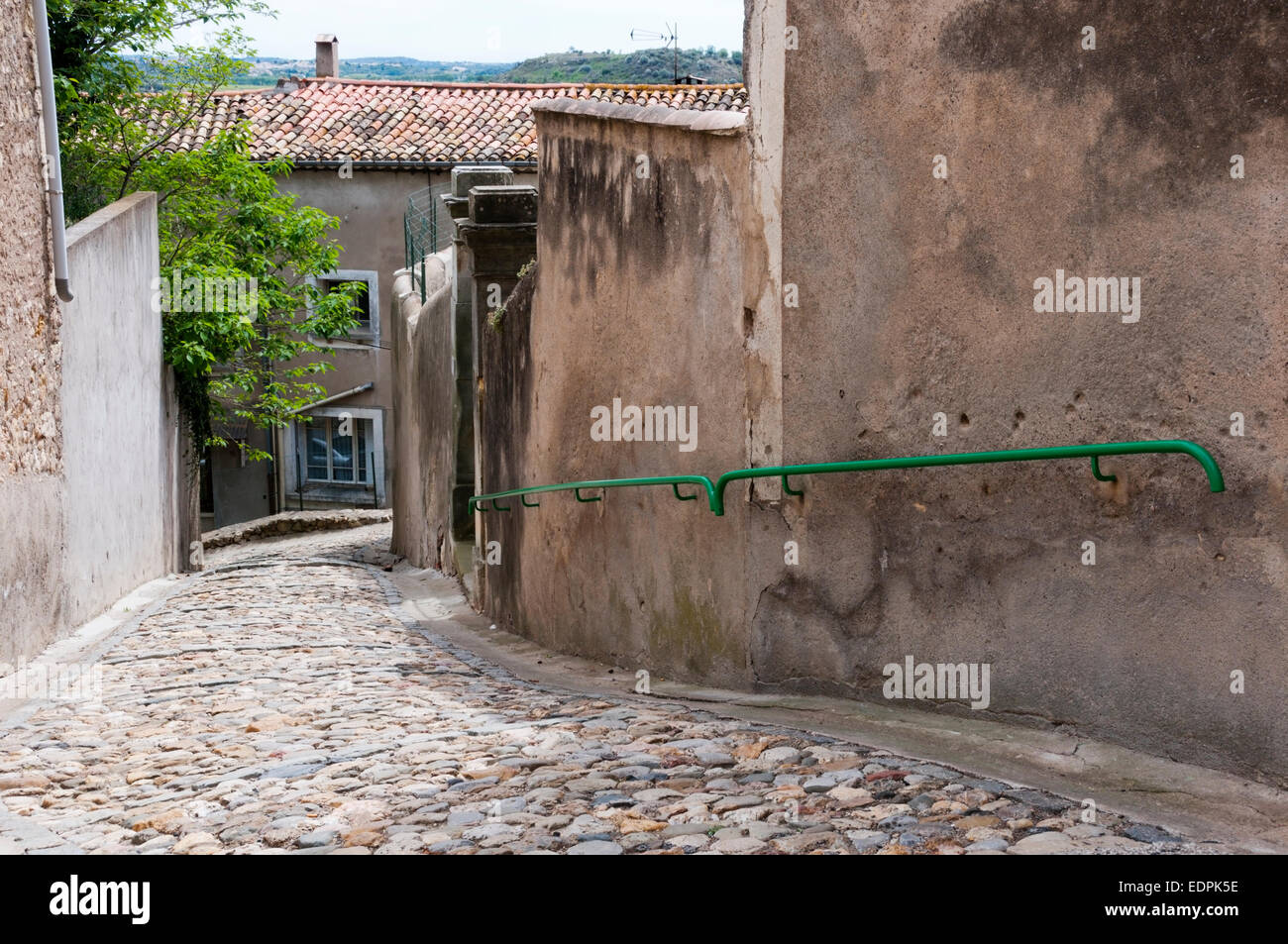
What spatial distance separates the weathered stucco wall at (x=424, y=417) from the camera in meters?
13.9

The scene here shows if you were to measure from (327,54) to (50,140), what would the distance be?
1041 inches

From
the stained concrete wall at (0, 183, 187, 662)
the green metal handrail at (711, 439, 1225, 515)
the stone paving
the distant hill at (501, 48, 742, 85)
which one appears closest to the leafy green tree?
the stained concrete wall at (0, 183, 187, 662)

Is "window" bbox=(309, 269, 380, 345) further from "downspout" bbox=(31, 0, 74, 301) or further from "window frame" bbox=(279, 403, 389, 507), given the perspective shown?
"downspout" bbox=(31, 0, 74, 301)

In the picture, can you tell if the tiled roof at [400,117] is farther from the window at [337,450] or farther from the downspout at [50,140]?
the downspout at [50,140]

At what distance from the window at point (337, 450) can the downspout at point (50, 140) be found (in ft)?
62.8

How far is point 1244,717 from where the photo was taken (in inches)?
144

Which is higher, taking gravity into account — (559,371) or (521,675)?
(559,371)

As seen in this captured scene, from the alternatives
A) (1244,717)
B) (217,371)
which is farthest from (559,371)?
(217,371)

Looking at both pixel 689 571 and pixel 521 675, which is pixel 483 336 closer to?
pixel 521 675

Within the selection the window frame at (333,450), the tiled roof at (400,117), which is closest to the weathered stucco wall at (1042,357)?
the tiled roof at (400,117)

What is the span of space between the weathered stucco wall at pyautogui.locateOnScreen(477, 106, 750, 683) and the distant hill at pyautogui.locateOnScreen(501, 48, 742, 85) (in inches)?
2065

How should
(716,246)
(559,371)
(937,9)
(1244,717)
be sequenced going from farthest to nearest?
(559,371)
(716,246)
(937,9)
(1244,717)

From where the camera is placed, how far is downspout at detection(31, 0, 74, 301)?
8.91 metres

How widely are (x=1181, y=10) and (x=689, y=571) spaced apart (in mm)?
3171
